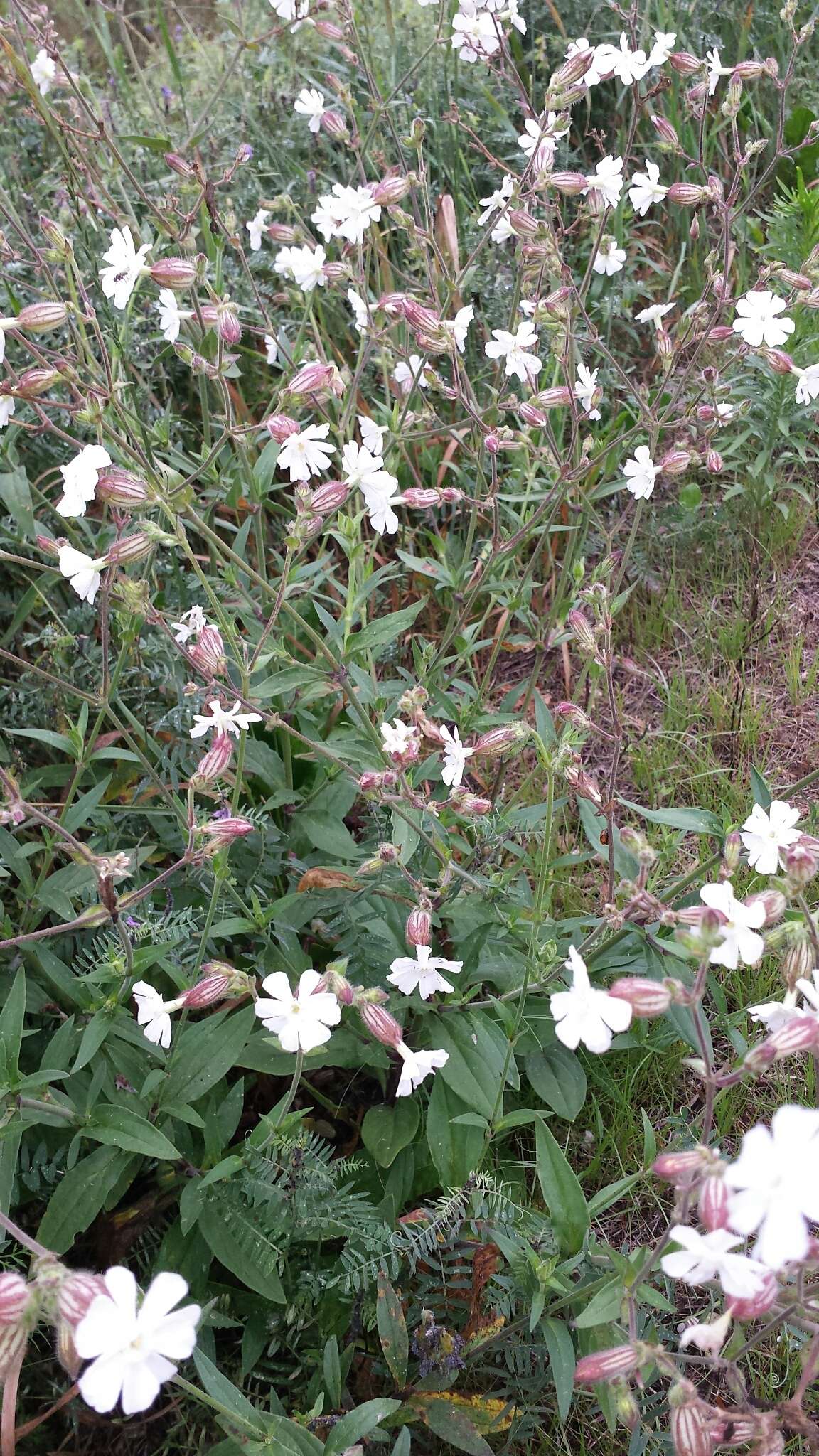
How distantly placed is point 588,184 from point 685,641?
4.04 ft

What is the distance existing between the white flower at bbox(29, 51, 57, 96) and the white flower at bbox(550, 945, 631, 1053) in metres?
2.38

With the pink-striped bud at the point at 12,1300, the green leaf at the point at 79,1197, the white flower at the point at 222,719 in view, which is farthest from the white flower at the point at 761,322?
the pink-striped bud at the point at 12,1300

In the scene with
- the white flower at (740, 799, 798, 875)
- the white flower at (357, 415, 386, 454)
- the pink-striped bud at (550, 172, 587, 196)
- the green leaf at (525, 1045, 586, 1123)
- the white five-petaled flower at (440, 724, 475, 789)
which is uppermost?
the pink-striped bud at (550, 172, 587, 196)

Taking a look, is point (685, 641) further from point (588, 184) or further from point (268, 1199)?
point (268, 1199)

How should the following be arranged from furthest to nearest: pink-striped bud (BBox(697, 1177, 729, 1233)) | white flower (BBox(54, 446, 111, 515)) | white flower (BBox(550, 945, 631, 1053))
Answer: white flower (BBox(54, 446, 111, 515))
white flower (BBox(550, 945, 631, 1053))
pink-striped bud (BBox(697, 1177, 729, 1233))

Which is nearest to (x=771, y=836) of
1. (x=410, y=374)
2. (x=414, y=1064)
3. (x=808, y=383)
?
(x=414, y=1064)

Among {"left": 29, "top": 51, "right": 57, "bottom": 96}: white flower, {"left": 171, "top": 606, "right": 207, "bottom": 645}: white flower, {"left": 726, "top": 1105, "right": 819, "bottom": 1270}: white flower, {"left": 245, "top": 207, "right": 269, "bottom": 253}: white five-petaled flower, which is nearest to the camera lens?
{"left": 726, "top": 1105, "right": 819, "bottom": 1270}: white flower

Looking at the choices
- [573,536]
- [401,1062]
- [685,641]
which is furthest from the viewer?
[685,641]

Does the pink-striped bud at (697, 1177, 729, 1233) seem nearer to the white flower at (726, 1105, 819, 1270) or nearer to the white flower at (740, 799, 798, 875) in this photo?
the white flower at (726, 1105, 819, 1270)

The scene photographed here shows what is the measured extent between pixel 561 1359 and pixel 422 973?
1.90ft

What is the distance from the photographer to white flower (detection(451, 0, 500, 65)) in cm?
249

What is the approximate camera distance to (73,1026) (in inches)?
73.9

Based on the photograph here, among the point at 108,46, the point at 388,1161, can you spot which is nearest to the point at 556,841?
the point at 388,1161

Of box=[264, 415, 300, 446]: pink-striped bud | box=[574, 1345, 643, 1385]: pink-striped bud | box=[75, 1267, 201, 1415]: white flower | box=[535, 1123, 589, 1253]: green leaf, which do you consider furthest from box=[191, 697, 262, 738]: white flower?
box=[574, 1345, 643, 1385]: pink-striped bud
